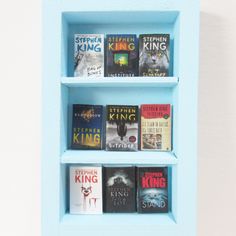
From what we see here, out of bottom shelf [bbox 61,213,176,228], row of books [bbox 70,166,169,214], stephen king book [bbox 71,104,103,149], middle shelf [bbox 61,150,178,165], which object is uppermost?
stephen king book [bbox 71,104,103,149]

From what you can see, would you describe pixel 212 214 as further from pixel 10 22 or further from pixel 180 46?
pixel 10 22

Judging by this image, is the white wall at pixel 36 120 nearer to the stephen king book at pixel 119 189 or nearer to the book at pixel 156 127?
the book at pixel 156 127

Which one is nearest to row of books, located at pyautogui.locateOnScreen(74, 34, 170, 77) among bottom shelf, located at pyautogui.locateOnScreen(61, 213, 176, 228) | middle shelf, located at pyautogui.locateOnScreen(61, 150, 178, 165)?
middle shelf, located at pyautogui.locateOnScreen(61, 150, 178, 165)

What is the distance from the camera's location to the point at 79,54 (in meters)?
1.54

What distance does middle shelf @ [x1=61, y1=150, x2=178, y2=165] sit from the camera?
1372mm

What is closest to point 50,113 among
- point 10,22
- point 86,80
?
point 86,80

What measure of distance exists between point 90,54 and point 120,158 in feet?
1.83

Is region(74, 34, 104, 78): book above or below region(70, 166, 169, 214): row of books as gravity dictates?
above

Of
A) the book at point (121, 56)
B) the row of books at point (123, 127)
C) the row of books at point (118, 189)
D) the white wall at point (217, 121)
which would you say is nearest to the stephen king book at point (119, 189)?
the row of books at point (118, 189)

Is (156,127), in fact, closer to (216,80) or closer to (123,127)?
(123,127)

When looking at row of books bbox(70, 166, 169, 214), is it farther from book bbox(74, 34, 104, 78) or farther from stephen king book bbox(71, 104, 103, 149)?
book bbox(74, 34, 104, 78)

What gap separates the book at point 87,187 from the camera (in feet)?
4.94

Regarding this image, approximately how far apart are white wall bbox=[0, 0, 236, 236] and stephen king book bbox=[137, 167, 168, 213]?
220 mm

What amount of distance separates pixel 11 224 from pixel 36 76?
0.82 meters
